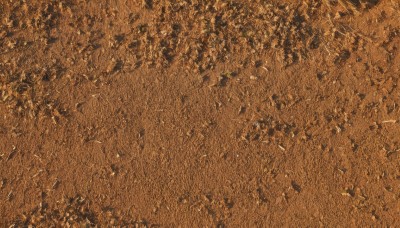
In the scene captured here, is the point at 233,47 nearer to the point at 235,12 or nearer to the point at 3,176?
the point at 235,12

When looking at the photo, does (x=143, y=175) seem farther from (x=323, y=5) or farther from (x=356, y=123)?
(x=323, y=5)

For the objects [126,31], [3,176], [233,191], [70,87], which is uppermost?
[126,31]

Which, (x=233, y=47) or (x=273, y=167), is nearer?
(x=273, y=167)

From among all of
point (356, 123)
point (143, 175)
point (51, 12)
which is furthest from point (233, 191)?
point (51, 12)

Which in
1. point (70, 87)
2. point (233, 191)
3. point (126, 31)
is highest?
point (126, 31)

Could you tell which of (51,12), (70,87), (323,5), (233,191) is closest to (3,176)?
(70,87)

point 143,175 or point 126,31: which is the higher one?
point 126,31
